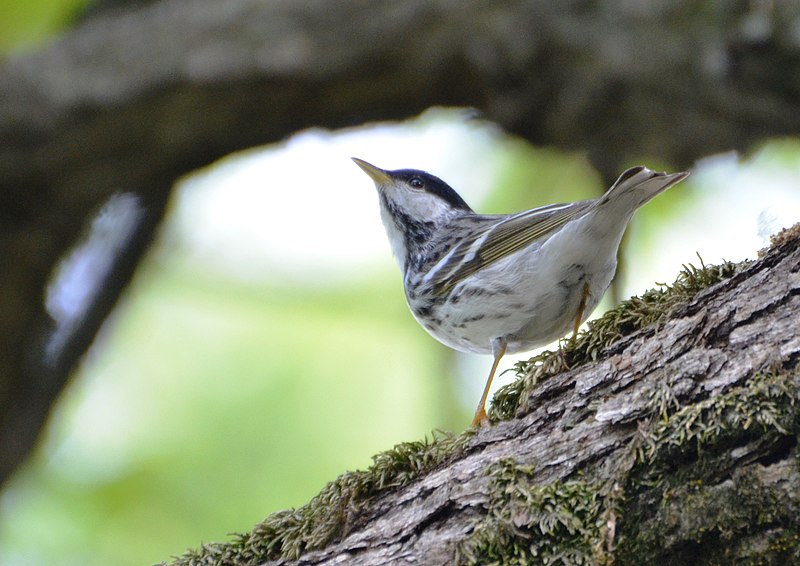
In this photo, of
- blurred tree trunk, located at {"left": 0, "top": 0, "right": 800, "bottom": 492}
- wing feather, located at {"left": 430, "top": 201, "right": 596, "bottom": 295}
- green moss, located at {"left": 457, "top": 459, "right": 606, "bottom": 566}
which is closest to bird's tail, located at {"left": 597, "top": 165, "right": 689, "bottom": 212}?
wing feather, located at {"left": 430, "top": 201, "right": 596, "bottom": 295}

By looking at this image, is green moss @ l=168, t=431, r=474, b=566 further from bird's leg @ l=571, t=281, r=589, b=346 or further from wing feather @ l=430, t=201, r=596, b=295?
wing feather @ l=430, t=201, r=596, b=295

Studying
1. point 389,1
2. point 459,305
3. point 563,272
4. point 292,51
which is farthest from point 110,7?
point 563,272

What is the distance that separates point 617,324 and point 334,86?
3118 millimetres

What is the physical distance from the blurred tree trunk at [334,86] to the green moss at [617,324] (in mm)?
2788

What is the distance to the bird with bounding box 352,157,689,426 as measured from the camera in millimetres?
3826

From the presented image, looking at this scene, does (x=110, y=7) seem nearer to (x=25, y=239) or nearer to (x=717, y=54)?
(x=25, y=239)

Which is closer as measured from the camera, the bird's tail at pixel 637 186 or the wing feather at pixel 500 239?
the bird's tail at pixel 637 186

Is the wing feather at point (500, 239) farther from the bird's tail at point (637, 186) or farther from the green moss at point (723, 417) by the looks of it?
the green moss at point (723, 417)

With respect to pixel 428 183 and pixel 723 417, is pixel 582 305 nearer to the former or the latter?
pixel 723 417

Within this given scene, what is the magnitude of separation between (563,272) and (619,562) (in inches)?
71.3

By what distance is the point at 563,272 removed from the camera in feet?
13.2

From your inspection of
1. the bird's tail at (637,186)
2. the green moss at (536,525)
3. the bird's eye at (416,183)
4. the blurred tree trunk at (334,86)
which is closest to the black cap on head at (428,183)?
the bird's eye at (416,183)

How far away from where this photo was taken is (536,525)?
2.56 metres

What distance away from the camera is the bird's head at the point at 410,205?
18.1 feet
